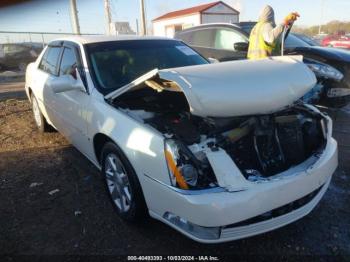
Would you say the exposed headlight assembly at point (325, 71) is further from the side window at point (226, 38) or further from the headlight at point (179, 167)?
the headlight at point (179, 167)

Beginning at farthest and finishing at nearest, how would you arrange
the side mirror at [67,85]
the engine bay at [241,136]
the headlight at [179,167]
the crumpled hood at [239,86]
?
the side mirror at [67,85] < the crumpled hood at [239,86] < the engine bay at [241,136] < the headlight at [179,167]

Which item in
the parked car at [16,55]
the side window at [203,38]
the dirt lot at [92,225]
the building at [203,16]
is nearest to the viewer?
the dirt lot at [92,225]

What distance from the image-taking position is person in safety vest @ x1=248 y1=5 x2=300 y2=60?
5.19 m

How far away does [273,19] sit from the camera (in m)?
5.41

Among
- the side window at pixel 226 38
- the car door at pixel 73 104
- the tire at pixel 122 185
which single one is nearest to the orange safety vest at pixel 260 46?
the side window at pixel 226 38

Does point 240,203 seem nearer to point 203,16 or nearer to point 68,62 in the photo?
point 68,62

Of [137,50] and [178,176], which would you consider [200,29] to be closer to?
[137,50]

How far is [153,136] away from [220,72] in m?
0.79

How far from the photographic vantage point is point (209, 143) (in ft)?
7.94

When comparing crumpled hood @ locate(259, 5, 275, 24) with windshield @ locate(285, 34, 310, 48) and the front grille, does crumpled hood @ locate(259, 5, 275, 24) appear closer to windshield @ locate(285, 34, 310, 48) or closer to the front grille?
windshield @ locate(285, 34, 310, 48)

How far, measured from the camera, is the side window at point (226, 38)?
690 cm

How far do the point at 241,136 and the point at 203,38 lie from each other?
5.43m

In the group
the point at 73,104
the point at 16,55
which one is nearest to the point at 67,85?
the point at 73,104

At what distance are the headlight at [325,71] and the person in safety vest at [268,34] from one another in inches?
25.6
